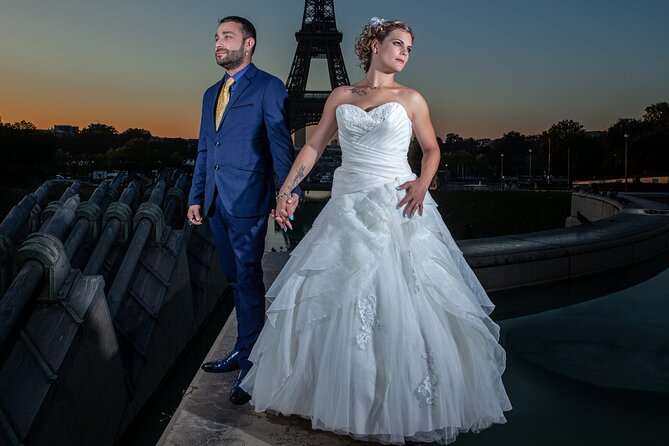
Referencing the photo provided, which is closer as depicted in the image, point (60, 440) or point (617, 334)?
point (60, 440)

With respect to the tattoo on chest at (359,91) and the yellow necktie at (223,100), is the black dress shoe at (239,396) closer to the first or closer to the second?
the yellow necktie at (223,100)

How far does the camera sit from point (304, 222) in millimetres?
43188

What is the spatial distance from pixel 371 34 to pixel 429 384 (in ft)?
6.10

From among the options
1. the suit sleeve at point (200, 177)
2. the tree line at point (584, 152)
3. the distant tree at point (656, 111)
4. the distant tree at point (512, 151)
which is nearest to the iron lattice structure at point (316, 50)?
the tree line at point (584, 152)

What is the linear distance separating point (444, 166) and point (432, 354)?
115677 mm

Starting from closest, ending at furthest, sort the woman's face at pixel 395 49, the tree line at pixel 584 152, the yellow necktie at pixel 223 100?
the woman's face at pixel 395 49 < the yellow necktie at pixel 223 100 < the tree line at pixel 584 152

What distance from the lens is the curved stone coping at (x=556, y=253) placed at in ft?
22.9

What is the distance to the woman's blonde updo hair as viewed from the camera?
11.1ft

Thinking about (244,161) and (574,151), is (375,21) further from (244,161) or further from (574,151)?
(574,151)

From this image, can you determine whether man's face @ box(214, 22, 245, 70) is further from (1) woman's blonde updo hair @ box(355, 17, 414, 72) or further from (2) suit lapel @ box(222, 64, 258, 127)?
(1) woman's blonde updo hair @ box(355, 17, 414, 72)

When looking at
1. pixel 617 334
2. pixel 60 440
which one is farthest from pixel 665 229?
pixel 60 440

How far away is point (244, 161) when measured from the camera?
12.4 ft

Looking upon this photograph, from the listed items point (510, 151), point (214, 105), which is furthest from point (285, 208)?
point (510, 151)

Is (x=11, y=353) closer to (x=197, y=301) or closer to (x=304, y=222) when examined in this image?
(x=197, y=301)
